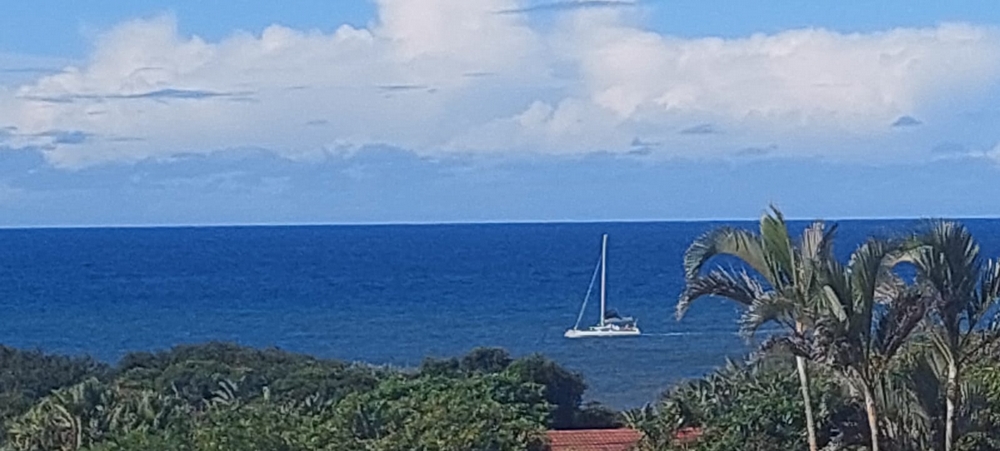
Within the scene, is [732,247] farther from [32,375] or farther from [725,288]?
[32,375]

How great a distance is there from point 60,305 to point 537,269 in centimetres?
3632

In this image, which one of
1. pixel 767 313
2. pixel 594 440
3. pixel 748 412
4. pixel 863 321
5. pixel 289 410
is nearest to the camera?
pixel 767 313

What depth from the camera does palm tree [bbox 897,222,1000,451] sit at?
515 inches

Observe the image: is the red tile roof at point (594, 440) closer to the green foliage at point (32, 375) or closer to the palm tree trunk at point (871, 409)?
the palm tree trunk at point (871, 409)

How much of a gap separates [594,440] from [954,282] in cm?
A: 814

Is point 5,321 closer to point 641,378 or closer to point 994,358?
point 641,378

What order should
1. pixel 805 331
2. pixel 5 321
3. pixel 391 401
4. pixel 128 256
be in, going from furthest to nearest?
pixel 128 256
pixel 5 321
pixel 391 401
pixel 805 331

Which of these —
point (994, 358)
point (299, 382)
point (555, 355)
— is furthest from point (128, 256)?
point (994, 358)

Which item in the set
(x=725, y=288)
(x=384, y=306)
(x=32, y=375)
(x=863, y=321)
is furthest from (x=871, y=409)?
(x=384, y=306)

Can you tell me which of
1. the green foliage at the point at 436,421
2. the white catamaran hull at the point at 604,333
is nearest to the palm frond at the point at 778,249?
the green foliage at the point at 436,421

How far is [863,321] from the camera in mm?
12633

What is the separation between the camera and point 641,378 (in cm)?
5091

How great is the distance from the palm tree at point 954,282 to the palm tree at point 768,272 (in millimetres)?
846

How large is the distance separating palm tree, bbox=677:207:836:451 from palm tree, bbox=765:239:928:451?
0.12 meters
